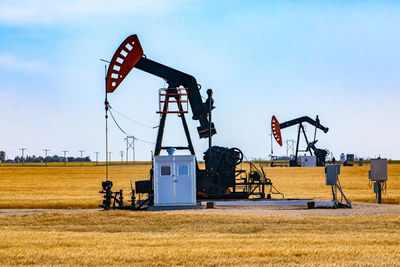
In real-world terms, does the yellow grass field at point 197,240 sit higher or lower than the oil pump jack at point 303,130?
lower

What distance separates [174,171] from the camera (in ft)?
74.7

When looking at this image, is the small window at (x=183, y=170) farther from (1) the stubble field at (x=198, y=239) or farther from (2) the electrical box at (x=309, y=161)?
(2) the electrical box at (x=309, y=161)

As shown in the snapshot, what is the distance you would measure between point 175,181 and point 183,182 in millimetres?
274

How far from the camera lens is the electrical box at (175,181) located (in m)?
22.7

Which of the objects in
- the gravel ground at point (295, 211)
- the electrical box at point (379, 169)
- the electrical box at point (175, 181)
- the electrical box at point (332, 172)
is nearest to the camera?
the gravel ground at point (295, 211)

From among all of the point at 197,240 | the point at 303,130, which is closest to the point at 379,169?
the point at 197,240

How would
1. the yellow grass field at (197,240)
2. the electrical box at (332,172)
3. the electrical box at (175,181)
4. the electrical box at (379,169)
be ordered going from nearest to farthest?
1. the yellow grass field at (197,240)
2. the electrical box at (175,181)
3. the electrical box at (332,172)
4. the electrical box at (379,169)

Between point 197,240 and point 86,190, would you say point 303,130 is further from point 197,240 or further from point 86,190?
point 197,240

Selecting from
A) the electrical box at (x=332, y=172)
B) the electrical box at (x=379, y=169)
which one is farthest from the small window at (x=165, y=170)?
the electrical box at (x=379, y=169)

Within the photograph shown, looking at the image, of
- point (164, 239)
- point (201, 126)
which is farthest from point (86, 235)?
point (201, 126)

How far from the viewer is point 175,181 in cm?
2280

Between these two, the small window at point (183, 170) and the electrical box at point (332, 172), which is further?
the electrical box at point (332, 172)

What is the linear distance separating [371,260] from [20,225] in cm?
1061

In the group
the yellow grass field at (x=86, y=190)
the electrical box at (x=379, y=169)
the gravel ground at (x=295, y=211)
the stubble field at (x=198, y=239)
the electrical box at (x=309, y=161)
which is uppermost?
the electrical box at (x=309, y=161)
